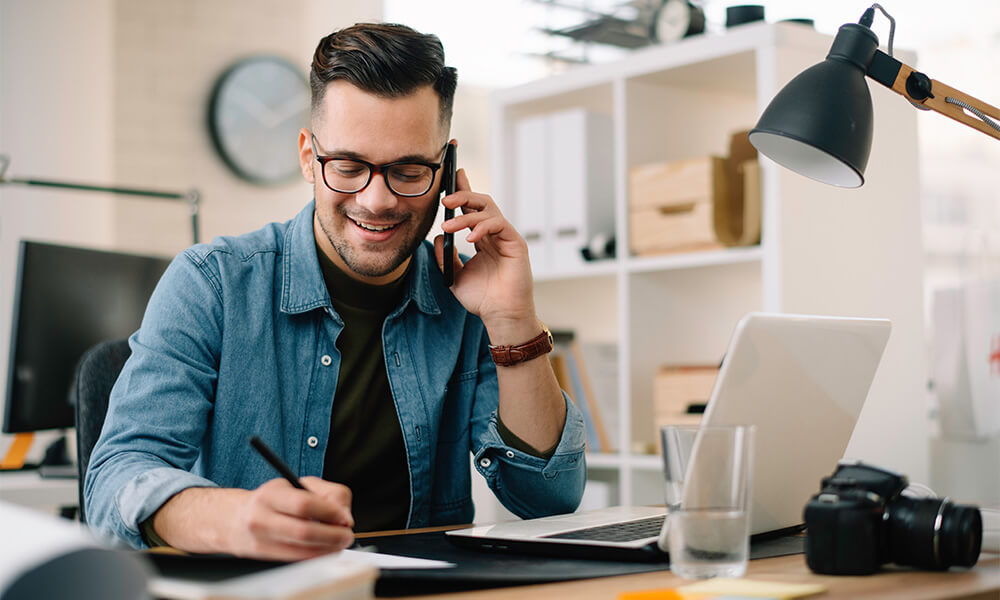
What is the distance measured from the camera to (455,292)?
4.90ft

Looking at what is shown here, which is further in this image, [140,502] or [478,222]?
[478,222]

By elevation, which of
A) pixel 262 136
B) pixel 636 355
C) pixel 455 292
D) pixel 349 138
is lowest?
pixel 636 355

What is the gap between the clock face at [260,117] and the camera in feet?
13.4

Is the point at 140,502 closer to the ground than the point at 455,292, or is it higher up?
closer to the ground

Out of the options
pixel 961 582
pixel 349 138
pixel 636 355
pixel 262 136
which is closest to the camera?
pixel 961 582

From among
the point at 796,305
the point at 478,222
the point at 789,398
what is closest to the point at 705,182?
the point at 796,305

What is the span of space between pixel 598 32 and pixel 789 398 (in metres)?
2.19

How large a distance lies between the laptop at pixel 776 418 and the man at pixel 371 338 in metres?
0.28

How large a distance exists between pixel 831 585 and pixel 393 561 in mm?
397

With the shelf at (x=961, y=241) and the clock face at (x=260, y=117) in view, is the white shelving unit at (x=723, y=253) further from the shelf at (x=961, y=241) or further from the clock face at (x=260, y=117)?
the clock face at (x=260, y=117)

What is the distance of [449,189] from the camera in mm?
1509

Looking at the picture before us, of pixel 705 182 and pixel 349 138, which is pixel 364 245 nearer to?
pixel 349 138

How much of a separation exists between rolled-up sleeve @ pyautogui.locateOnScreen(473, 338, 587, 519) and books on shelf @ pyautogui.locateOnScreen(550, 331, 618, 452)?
1045 mm

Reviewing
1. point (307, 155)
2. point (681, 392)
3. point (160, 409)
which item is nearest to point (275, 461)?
point (160, 409)
